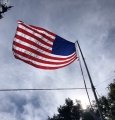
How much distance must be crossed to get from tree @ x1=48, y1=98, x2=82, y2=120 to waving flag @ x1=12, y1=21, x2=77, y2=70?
163 ft

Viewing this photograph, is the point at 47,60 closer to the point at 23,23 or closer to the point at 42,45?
the point at 42,45

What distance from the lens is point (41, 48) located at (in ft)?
32.8

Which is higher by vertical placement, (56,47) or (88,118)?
(88,118)

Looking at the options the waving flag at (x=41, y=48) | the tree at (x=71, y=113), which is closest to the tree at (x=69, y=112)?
the tree at (x=71, y=113)

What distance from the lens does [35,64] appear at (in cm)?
962

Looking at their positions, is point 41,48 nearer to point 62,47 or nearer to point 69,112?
point 62,47

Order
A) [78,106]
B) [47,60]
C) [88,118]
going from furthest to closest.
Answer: [78,106] → [88,118] → [47,60]

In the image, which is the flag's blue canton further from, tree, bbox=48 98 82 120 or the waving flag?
tree, bbox=48 98 82 120

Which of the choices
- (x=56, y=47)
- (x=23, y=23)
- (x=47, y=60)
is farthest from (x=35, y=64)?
(x=23, y=23)

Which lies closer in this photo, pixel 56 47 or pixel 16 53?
pixel 16 53

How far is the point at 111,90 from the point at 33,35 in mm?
25675

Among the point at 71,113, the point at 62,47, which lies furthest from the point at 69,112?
the point at 62,47

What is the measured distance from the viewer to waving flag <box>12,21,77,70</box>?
952 cm

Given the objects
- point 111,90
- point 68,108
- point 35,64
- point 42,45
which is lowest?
point 35,64
